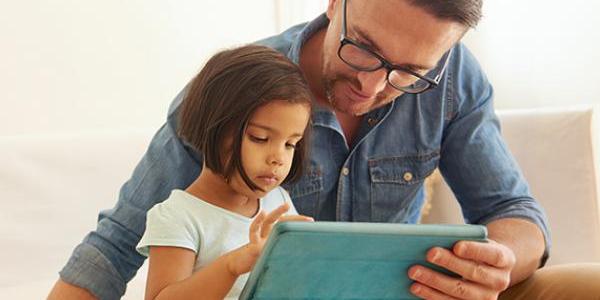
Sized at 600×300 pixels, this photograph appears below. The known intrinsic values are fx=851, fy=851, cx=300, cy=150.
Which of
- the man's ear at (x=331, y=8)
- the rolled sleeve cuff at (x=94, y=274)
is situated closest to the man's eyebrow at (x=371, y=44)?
the man's ear at (x=331, y=8)

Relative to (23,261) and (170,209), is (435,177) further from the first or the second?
(170,209)

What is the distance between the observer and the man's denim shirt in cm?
144

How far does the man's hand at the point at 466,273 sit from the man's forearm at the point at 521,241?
0.18 metres

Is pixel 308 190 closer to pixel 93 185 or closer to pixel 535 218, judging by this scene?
pixel 535 218

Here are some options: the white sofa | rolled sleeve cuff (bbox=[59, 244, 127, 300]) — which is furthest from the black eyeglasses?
the white sofa

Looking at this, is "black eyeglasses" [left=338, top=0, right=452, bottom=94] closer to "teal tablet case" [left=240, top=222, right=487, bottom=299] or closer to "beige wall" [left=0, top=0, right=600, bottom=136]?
"teal tablet case" [left=240, top=222, right=487, bottom=299]

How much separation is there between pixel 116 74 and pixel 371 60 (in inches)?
47.9

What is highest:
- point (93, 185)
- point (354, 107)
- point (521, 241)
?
point (354, 107)

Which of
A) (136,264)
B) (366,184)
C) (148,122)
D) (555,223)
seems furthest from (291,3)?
(136,264)

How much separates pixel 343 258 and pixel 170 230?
277mm

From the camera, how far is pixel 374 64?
127cm

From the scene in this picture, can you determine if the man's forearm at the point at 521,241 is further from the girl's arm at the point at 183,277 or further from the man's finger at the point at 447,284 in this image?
the girl's arm at the point at 183,277

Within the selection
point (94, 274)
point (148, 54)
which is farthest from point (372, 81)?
point (148, 54)

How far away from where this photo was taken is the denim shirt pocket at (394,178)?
1488 mm
